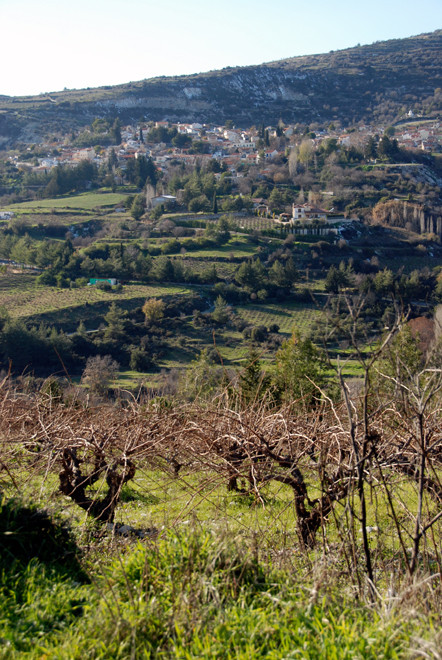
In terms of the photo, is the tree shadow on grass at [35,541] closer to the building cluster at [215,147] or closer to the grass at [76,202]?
the grass at [76,202]

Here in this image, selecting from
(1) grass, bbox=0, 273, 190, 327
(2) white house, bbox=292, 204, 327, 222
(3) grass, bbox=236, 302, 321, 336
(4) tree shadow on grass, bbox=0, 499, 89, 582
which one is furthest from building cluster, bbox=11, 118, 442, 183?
(4) tree shadow on grass, bbox=0, 499, 89, 582

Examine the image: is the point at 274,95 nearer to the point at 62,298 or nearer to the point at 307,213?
the point at 307,213

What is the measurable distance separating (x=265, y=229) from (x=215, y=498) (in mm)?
45692

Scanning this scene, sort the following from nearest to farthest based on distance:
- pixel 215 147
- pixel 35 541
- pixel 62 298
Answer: pixel 35 541 → pixel 62 298 → pixel 215 147

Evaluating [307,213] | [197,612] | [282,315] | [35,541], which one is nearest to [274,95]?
[307,213]

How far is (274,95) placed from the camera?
120m

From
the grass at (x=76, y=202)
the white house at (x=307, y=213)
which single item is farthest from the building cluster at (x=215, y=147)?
the white house at (x=307, y=213)

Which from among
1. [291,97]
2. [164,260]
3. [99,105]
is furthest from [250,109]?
[164,260]

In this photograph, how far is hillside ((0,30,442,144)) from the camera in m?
106

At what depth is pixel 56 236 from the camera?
46.8m

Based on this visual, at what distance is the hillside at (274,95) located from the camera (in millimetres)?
105688

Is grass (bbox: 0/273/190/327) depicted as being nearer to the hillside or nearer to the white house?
the white house

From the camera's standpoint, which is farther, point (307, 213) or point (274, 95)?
point (274, 95)

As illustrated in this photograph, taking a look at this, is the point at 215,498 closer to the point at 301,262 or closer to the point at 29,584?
the point at 29,584
